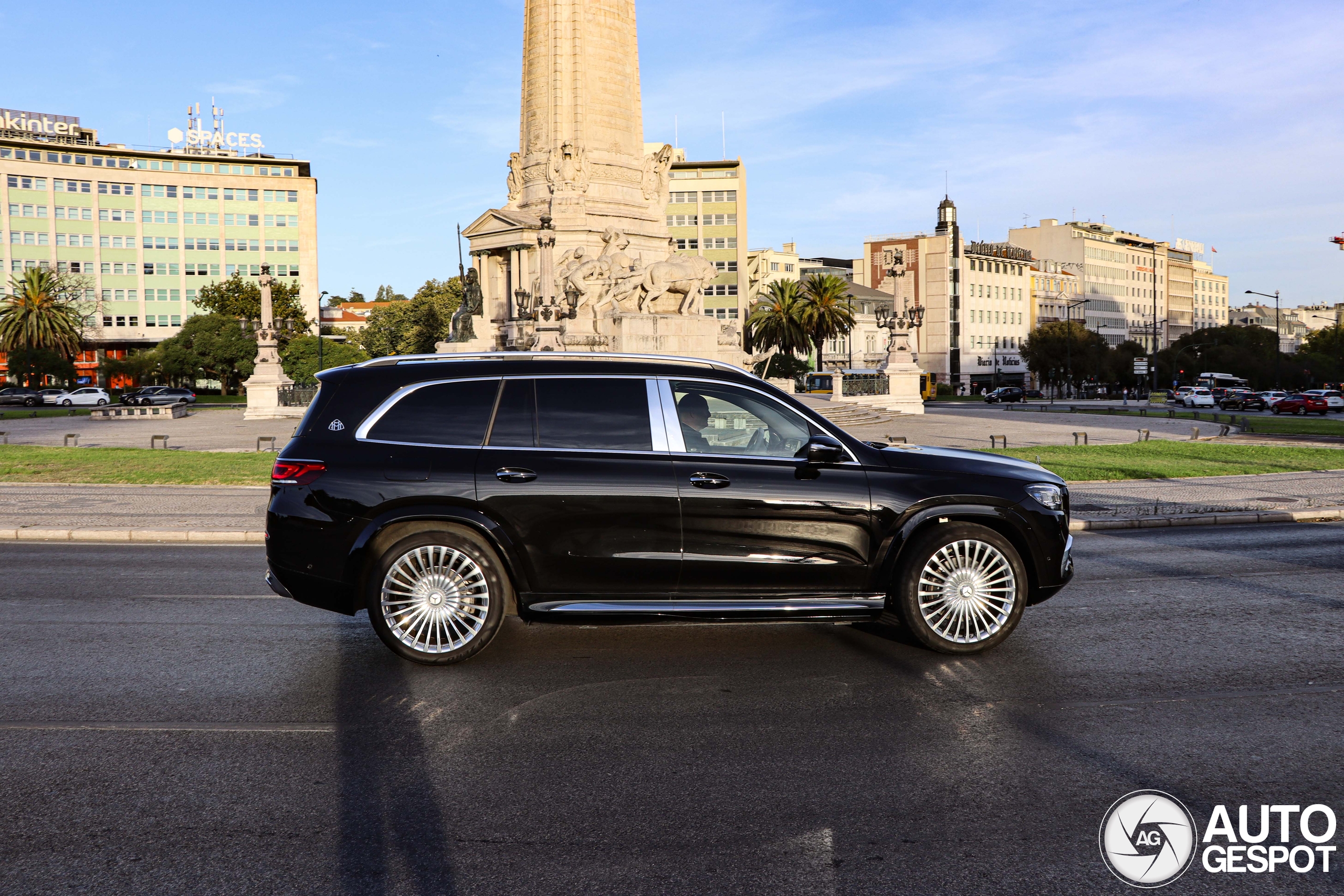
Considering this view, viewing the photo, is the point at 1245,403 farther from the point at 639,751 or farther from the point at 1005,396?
the point at 639,751

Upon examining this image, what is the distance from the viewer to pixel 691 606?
256 inches

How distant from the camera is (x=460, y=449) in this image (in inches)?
261

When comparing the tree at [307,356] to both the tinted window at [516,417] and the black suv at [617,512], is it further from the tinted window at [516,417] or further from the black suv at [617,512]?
the tinted window at [516,417]

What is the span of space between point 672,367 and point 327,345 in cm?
7846

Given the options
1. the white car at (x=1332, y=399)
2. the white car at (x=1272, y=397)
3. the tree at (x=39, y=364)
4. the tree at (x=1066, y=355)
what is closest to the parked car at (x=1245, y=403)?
the white car at (x=1272, y=397)

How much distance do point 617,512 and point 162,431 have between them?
3386cm

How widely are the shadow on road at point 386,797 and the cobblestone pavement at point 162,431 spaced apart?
21442mm

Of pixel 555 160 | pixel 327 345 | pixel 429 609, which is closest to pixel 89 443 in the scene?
pixel 555 160

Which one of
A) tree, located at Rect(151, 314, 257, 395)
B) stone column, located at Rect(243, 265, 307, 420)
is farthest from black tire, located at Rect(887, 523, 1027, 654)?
tree, located at Rect(151, 314, 257, 395)

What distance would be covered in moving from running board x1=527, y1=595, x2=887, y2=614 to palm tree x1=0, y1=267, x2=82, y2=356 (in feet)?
292

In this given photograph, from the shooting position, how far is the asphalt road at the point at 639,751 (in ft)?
12.4

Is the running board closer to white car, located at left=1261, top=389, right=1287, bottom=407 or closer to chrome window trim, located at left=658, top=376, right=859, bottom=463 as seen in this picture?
chrome window trim, located at left=658, top=376, right=859, bottom=463

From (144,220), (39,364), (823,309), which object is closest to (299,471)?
(823,309)

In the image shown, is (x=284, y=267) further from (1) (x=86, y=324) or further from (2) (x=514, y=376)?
(2) (x=514, y=376)
